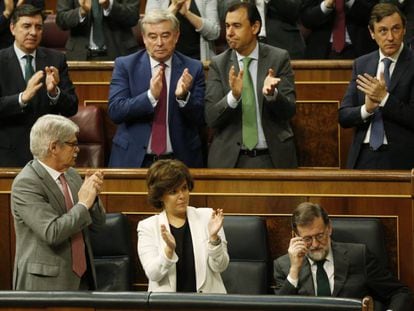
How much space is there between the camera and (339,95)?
12.9 feet

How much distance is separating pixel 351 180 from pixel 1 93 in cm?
125

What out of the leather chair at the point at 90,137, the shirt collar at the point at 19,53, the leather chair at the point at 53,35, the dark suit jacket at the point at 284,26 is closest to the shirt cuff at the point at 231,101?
the leather chair at the point at 90,137

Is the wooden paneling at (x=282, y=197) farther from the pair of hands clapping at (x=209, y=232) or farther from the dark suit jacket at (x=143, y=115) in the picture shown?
the pair of hands clapping at (x=209, y=232)

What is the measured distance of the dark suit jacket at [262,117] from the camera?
11.2ft

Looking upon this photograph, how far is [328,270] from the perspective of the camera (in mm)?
2859

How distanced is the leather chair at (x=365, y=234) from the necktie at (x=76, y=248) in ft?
2.30

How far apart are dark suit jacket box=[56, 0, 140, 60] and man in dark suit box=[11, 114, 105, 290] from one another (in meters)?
1.55

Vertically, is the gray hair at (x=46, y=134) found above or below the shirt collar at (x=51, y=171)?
above

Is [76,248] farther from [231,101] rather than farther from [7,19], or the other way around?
[7,19]

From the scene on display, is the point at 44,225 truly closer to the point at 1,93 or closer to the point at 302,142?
the point at 1,93

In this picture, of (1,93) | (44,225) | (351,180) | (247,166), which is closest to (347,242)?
(351,180)

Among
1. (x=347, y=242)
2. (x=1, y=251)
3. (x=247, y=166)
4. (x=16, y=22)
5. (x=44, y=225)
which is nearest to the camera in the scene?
(x=44, y=225)

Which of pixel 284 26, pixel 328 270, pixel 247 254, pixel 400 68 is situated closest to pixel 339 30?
pixel 284 26

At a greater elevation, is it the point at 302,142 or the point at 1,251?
the point at 302,142
